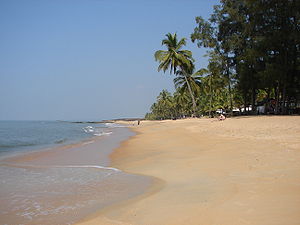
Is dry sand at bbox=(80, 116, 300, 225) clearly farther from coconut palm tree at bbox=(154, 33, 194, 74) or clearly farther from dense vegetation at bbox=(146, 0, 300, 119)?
coconut palm tree at bbox=(154, 33, 194, 74)

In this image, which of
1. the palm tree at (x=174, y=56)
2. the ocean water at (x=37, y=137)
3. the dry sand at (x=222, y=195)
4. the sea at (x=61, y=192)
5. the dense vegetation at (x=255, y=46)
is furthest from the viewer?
the palm tree at (x=174, y=56)

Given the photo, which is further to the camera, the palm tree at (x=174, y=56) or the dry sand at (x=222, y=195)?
the palm tree at (x=174, y=56)

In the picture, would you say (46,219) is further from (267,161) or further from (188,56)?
(188,56)

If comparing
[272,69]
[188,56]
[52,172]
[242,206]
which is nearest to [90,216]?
[242,206]

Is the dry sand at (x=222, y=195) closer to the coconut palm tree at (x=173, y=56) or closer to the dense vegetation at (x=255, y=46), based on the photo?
the dense vegetation at (x=255, y=46)

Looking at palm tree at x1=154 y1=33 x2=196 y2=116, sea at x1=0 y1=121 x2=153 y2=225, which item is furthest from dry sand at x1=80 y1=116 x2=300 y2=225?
palm tree at x1=154 y1=33 x2=196 y2=116

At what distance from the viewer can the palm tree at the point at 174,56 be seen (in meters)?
33.8

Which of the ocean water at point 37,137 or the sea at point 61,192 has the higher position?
the sea at point 61,192

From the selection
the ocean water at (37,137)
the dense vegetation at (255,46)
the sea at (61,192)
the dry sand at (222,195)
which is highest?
the dense vegetation at (255,46)

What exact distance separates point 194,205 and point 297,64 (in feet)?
78.9

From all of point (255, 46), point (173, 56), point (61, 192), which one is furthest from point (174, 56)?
point (61, 192)

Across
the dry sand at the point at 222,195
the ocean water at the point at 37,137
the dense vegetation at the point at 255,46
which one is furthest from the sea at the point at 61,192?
the dense vegetation at the point at 255,46

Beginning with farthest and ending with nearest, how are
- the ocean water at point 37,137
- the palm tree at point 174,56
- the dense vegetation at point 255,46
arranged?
the palm tree at point 174,56, the dense vegetation at point 255,46, the ocean water at point 37,137

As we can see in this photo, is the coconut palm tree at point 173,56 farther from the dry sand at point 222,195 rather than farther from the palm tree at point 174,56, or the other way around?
the dry sand at point 222,195
